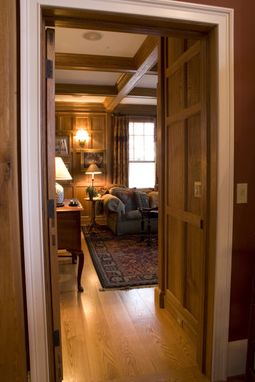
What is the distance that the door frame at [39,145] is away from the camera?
152 centimetres

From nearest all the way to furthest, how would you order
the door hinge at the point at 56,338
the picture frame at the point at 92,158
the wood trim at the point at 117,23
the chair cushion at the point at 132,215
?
the wood trim at the point at 117,23, the door hinge at the point at 56,338, the chair cushion at the point at 132,215, the picture frame at the point at 92,158

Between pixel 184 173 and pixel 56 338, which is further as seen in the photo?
pixel 184 173

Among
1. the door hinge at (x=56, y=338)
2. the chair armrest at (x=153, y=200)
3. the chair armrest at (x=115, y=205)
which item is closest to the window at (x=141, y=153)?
the chair armrest at (x=153, y=200)

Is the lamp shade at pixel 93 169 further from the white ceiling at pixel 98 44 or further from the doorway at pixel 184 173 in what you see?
the doorway at pixel 184 173

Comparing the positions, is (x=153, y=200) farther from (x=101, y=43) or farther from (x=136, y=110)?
(x=101, y=43)

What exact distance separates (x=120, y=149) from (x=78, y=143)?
102 cm

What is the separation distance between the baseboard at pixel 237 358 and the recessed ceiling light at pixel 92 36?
3397mm

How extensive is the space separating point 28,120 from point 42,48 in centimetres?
43

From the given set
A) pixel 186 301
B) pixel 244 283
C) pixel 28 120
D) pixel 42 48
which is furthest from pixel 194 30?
pixel 186 301

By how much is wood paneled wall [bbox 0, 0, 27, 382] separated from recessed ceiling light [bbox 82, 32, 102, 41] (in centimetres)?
249

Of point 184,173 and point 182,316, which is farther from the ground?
point 184,173

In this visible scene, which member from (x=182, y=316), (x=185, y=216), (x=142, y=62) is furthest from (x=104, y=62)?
(x=182, y=316)

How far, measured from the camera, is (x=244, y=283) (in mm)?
1953

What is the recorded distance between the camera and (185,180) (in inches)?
96.7
